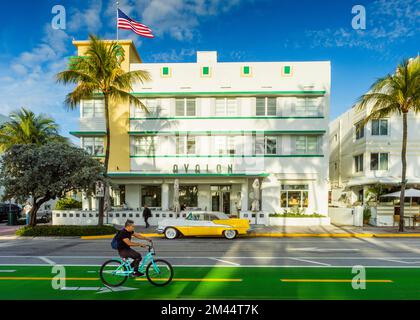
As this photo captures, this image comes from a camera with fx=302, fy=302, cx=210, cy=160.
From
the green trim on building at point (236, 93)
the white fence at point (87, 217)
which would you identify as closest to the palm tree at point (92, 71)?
the white fence at point (87, 217)

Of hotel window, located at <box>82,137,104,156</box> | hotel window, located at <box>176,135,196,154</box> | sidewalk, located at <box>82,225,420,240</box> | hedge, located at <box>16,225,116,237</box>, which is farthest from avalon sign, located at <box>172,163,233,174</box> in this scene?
hedge, located at <box>16,225,116,237</box>

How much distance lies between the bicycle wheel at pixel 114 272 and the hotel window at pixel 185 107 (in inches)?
750

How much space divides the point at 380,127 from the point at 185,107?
16.9m

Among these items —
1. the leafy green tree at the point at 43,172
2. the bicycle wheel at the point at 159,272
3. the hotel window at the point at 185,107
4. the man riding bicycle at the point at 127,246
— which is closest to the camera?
the man riding bicycle at the point at 127,246

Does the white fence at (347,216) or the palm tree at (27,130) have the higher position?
the palm tree at (27,130)

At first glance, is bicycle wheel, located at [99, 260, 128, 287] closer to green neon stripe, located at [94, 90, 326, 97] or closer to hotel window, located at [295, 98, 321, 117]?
green neon stripe, located at [94, 90, 326, 97]

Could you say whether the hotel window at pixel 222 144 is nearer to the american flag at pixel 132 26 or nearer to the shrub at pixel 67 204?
the american flag at pixel 132 26

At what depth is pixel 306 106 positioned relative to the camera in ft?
83.0

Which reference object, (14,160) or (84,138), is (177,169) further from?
(14,160)

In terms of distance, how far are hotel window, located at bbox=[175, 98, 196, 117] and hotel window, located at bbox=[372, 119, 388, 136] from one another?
1563 cm

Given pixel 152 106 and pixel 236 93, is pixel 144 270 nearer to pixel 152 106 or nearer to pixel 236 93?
pixel 236 93

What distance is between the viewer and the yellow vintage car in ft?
54.7

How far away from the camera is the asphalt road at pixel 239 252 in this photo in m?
10.9

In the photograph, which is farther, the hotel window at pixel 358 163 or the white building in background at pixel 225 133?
the hotel window at pixel 358 163
